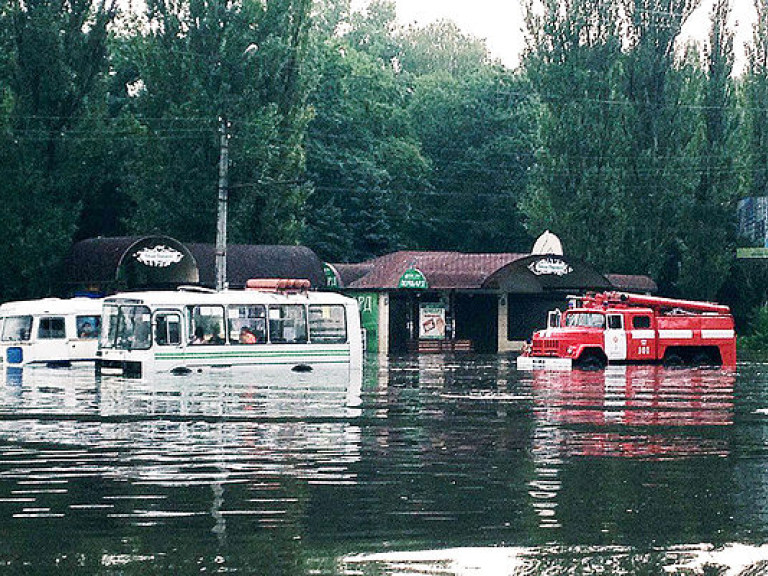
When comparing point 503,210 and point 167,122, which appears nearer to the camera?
point 167,122

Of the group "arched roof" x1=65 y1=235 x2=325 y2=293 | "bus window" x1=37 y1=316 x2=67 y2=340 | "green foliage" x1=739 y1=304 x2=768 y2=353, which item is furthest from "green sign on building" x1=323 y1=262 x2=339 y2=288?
"bus window" x1=37 y1=316 x2=67 y2=340

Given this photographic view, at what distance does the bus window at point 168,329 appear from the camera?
141ft

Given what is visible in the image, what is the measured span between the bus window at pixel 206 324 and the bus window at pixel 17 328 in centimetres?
887

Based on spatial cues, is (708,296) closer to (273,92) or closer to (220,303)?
(273,92)

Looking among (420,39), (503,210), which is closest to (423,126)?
(503,210)

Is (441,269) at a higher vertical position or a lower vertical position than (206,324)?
higher

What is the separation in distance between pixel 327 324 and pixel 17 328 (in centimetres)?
1049

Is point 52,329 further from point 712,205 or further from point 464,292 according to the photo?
point 712,205

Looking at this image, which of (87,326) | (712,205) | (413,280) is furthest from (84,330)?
(712,205)

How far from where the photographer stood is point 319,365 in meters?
44.8

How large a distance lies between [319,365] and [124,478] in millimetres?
27561

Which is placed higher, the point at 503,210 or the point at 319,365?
the point at 503,210

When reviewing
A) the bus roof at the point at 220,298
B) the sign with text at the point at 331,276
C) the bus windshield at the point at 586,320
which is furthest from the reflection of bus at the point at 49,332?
the sign with text at the point at 331,276

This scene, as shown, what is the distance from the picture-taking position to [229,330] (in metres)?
44.0
